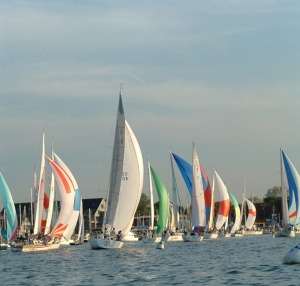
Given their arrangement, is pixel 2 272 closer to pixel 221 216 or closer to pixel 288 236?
pixel 288 236

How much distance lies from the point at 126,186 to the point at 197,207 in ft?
52.6

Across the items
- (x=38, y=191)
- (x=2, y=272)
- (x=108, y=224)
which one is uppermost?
(x=38, y=191)

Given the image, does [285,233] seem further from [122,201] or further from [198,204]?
[122,201]

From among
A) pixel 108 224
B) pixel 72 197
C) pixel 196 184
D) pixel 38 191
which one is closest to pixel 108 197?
pixel 108 224

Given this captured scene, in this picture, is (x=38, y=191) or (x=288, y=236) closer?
(x=38, y=191)

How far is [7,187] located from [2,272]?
2116cm

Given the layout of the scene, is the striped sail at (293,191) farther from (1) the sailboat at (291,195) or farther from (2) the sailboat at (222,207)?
(2) the sailboat at (222,207)

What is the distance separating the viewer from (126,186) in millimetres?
39844

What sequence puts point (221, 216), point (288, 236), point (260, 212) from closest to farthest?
point (288, 236)
point (221, 216)
point (260, 212)

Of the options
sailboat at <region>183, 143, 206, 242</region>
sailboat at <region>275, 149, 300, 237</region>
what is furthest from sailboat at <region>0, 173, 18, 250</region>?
sailboat at <region>275, 149, 300, 237</region>

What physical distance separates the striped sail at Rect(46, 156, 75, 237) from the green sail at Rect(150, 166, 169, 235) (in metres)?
15.0

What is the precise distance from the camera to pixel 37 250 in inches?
1736

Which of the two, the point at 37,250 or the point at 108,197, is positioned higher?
the point at 108,197

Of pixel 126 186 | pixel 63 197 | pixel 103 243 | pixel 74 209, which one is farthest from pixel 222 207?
pixel 103 243
